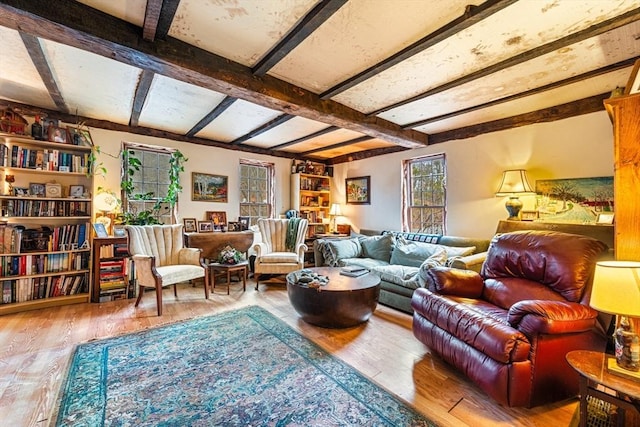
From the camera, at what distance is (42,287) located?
3283 millimetres

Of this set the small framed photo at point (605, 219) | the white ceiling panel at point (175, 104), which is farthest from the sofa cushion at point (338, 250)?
the small framed photo at point (605, 219)

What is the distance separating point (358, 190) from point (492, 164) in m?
2.41

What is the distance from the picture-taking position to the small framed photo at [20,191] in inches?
126

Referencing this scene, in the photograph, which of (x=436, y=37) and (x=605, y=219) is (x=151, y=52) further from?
(x=605, y=219)

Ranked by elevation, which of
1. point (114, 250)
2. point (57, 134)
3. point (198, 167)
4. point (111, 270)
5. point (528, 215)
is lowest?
point (111, 270)

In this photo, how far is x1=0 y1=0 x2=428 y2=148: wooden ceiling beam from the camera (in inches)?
64.3

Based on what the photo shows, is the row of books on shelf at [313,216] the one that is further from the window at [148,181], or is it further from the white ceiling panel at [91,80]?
the white ceiling panel at [91,80]

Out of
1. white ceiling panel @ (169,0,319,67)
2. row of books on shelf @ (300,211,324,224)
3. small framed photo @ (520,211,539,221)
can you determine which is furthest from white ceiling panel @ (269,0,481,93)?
row of books on shelf @ (300,211,324,224)

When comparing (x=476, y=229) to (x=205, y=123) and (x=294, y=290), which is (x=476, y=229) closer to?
(x=294, y=290)

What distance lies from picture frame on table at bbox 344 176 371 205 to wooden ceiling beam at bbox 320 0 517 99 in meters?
2.87

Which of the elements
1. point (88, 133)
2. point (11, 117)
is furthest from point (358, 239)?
point (11, 117)

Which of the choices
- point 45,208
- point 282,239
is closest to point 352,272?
point 282,239

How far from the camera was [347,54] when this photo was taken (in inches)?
87.7

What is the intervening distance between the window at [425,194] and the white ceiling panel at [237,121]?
252 centimetres
